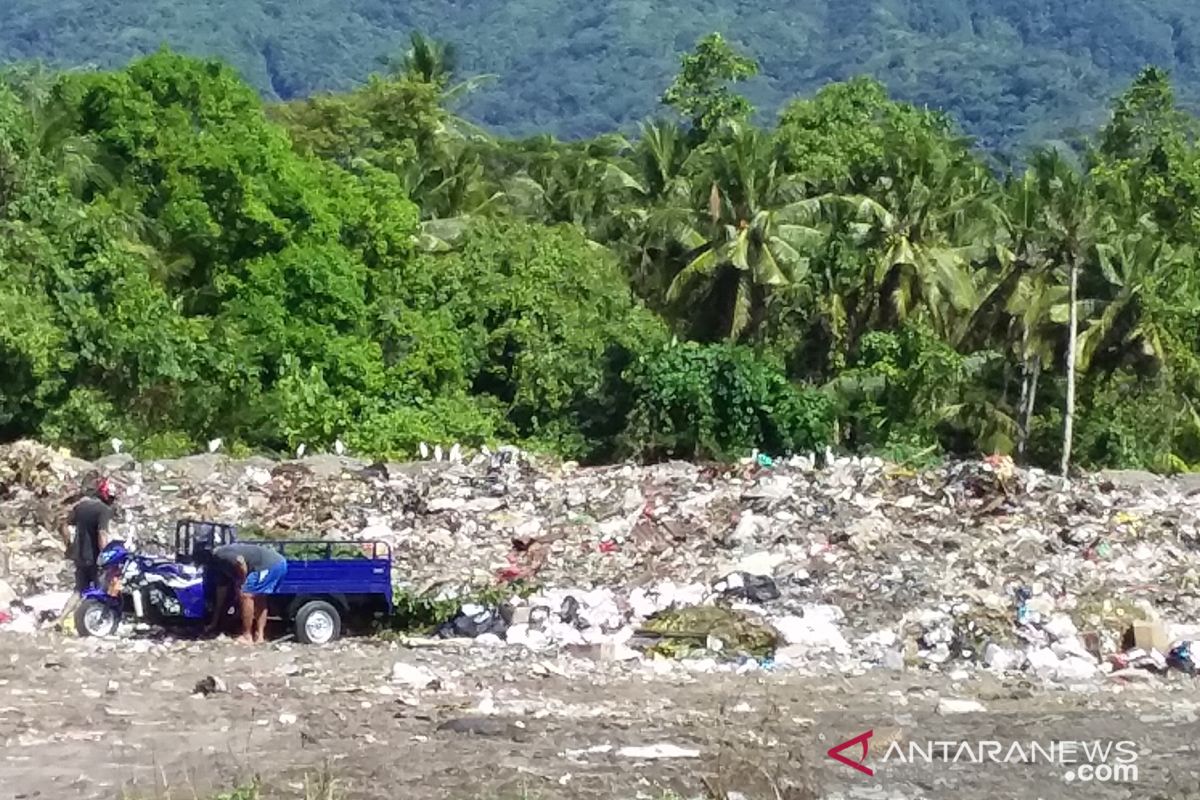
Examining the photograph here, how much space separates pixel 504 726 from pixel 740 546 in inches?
269

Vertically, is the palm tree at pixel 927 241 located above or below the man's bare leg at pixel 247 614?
above

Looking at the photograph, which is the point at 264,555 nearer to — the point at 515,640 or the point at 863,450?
the point at 515,640

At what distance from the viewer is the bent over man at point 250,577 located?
12.2 meters

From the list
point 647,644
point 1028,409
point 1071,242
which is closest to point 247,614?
point 647,644

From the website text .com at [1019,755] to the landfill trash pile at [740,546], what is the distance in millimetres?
2877

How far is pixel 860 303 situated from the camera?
3316 cm

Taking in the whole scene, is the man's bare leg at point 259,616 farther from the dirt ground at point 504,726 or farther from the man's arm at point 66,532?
the man's arm at point 66,532

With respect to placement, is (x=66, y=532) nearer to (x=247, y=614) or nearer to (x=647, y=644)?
(x=247, y=614)

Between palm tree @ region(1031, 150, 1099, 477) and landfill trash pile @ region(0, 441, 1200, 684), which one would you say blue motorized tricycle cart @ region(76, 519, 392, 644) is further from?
palm tree @ region(1031, 150, 1099, 477)

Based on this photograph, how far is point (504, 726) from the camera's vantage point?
8.91m

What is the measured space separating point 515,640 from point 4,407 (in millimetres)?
14085

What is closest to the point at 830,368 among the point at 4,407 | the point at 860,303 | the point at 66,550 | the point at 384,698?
the point at 860,303

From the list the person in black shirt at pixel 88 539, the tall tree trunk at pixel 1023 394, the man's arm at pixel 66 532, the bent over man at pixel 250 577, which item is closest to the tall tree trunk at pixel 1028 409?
the tall tree trunk at pixel 1023 394

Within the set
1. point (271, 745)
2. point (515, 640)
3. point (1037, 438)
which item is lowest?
point (1037, 438)
